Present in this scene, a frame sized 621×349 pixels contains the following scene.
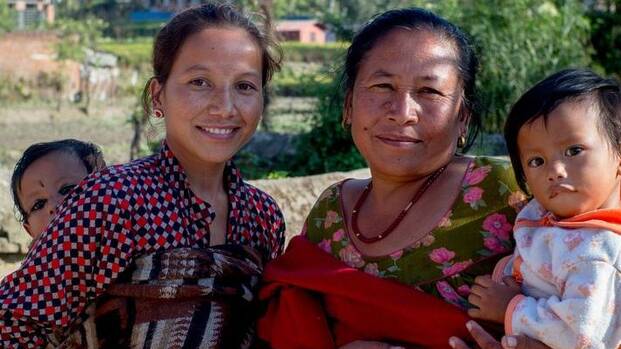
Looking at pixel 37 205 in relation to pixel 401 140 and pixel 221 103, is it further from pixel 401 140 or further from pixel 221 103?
pixel 401 140

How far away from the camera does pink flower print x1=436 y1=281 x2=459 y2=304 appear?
202cm

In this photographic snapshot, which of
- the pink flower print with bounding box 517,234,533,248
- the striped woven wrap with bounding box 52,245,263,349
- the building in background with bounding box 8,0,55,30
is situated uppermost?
the pink flower print with bounding box 517,234,533,248

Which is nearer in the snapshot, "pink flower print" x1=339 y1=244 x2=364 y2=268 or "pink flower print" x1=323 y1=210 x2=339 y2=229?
"pink flower print" x1=339 y1=244 x2=364 y2=268

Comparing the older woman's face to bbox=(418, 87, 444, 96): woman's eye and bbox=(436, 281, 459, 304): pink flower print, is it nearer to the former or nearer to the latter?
bbox=(418, 87, 444, 96): woman's eye

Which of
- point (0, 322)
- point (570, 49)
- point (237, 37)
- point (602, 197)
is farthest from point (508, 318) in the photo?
point (570, 49)

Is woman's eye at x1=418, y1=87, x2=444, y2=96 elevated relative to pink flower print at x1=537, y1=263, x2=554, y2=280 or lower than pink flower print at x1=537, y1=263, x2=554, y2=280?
elevated

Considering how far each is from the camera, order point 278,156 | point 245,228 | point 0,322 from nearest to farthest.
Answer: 1. point 0,322
2. point 245,228
3. point 278,156

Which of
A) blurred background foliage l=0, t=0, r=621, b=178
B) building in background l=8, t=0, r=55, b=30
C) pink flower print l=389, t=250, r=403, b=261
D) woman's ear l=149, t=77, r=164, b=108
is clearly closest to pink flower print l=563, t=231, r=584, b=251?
pink flower print l=389, t=250, r=403, b=261

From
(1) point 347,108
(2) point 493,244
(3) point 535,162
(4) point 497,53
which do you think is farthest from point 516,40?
(3) point 535,162

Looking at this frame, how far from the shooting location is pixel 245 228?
245 centimetres

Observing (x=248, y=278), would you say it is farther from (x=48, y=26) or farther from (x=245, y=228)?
(x=48, y=26)

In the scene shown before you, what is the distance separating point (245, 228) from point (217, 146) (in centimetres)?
27

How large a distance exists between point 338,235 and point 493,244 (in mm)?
409

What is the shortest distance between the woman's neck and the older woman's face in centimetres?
47
